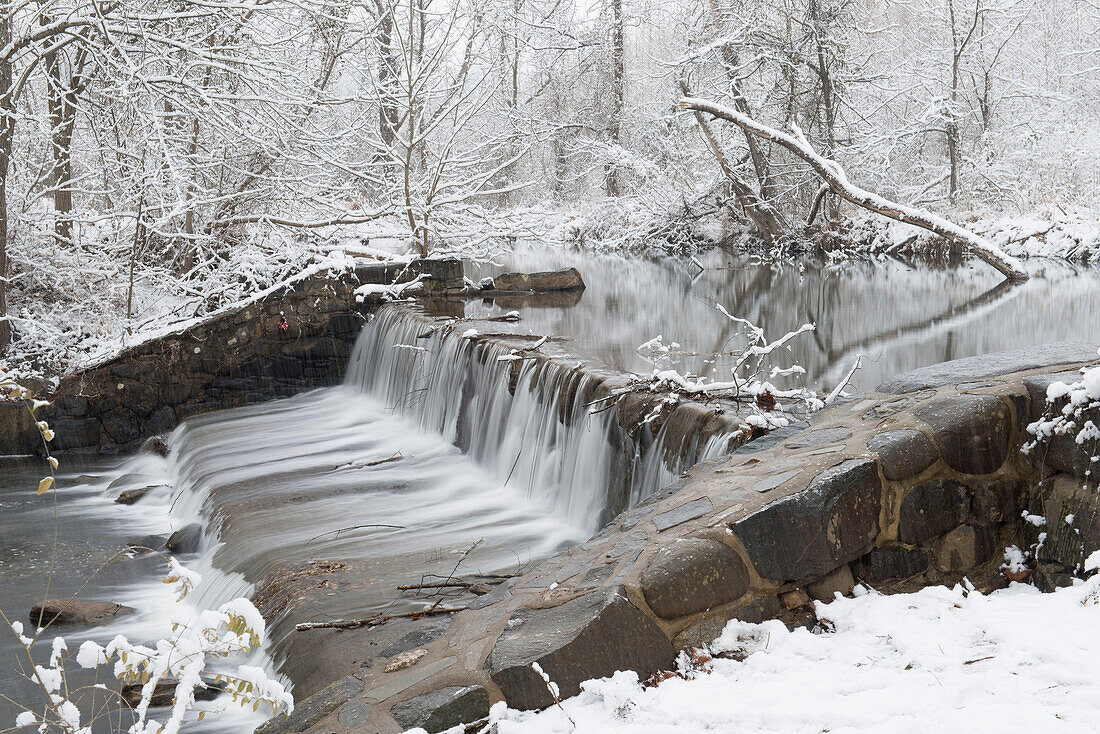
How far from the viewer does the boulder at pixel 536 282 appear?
14.1m

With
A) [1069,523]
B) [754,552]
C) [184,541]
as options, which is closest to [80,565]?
[184,541]

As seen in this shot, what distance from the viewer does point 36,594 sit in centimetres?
654

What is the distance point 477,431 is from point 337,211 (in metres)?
5.47

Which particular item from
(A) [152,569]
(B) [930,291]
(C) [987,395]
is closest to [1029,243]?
(B) [930,291]

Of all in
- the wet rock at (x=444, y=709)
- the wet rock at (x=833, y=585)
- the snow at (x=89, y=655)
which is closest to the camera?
the snow at (x=89, y=655)

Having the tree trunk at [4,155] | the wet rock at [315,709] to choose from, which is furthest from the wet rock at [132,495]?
the wet rock at [315,709]

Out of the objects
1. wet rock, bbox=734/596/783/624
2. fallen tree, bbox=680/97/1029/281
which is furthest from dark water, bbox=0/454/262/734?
fallen tree, bbox=680/97/1029/281

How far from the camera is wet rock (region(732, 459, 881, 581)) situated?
334 centimetres

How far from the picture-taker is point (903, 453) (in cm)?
364

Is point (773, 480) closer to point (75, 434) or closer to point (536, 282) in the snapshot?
point (75, 434)

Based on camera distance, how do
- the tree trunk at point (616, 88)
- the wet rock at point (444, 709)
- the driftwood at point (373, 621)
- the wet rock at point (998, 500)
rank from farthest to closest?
the tree trunk at point (616, 88)
the driftwood at point (373, 621)
the wet rock at point (998, 500)
the wet rock at point (444, 709)

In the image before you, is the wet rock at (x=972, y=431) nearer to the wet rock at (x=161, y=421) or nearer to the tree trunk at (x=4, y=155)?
the tree trunk at (x=4, y=155)

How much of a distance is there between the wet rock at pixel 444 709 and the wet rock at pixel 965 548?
1.97 metres

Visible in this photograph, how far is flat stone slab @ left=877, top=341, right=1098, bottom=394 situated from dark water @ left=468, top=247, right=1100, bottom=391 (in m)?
2.52
